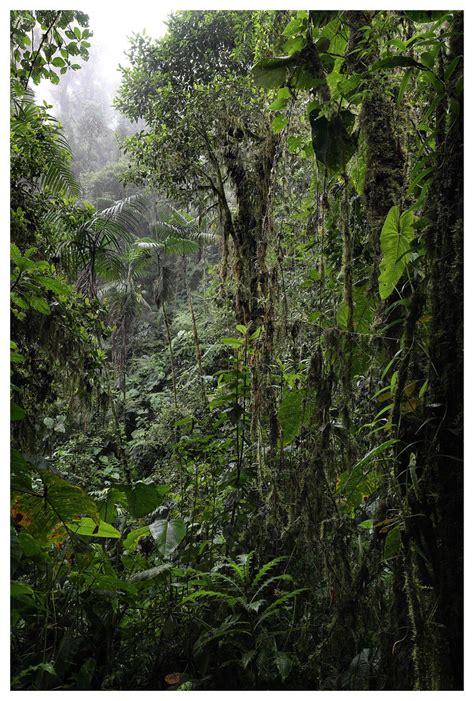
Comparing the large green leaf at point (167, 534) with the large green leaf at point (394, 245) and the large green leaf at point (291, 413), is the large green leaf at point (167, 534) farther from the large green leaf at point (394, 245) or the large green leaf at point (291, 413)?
the large green leaf at point (394, 245)

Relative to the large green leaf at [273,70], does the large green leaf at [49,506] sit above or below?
below

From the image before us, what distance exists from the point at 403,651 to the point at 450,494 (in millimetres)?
552

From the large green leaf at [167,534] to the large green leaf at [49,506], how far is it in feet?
1.71

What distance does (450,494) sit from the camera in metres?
1.46

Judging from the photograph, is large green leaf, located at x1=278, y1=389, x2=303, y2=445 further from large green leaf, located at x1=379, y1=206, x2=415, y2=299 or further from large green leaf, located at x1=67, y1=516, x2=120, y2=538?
large green leaf, located at x1=67, y1=516, x2=120, y2=538

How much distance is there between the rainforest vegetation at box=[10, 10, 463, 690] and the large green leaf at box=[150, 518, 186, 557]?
1 cm

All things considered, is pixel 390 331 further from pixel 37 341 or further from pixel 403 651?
pixel 37 341

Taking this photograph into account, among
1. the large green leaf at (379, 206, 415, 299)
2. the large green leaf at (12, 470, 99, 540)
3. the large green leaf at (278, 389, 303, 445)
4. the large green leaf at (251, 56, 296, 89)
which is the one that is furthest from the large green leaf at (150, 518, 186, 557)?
the large green leaf at (251, 56, 296, 89)

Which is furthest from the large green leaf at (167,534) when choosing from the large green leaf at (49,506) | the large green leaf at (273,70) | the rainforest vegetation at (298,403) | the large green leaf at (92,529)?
the large green leaf at (273,70)

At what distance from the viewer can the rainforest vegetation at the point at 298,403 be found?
1.52 m

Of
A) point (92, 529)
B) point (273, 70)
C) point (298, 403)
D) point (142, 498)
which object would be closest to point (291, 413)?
point (298, 403)

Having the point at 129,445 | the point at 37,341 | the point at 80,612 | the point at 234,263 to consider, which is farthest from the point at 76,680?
the point at 129,445

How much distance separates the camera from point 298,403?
226 centimetres
